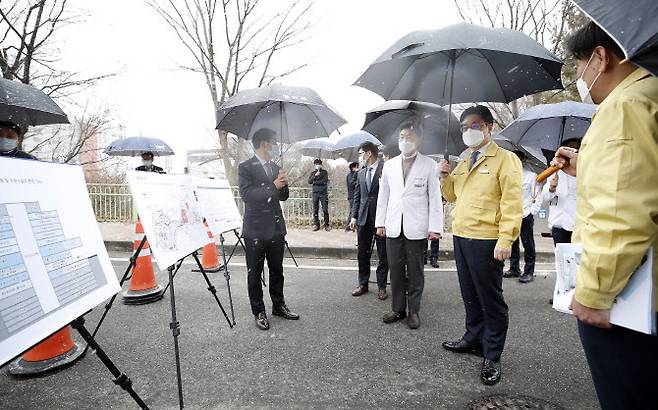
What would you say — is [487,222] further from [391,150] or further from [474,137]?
[391,150]

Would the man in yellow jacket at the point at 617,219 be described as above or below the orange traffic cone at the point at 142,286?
above

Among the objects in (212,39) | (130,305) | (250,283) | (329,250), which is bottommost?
(329,250)

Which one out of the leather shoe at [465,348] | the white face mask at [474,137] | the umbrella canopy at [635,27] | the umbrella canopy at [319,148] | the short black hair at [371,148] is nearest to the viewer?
the umbrella canopy at [635,27]

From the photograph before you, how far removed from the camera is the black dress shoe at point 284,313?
422 cm

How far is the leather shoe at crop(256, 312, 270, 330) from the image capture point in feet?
12.8

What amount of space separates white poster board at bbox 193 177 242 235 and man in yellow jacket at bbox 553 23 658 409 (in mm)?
4037

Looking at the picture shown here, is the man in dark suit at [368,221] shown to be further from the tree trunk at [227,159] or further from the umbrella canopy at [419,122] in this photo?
the tree trunk at [227,159]

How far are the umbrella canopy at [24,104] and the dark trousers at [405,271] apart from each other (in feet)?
13.5

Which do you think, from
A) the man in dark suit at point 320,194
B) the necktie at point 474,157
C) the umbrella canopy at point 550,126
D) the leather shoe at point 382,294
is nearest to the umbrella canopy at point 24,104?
the necktie at point 474,157

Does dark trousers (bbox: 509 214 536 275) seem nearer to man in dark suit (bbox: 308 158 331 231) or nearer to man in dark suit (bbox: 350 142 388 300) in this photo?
man in dark suit (bbox: 350 142 388 300)

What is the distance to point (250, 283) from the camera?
4.02 metres

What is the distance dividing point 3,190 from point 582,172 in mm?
2371

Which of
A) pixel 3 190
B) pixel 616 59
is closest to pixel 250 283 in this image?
pixel 3 190

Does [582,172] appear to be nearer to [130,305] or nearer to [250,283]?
[250,283]
